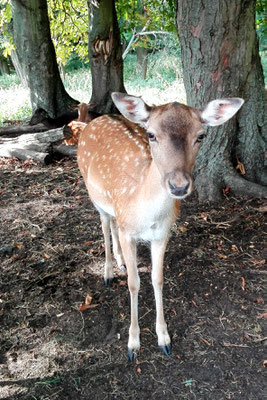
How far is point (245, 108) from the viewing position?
A: 414 cm

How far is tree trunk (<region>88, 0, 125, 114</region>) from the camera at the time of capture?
690 centimetres

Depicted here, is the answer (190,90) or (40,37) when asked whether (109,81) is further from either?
(190,90)

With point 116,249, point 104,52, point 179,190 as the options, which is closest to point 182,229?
point 116,249

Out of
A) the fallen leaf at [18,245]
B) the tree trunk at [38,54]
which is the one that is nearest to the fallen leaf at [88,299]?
the fallen leaf at [18,245]

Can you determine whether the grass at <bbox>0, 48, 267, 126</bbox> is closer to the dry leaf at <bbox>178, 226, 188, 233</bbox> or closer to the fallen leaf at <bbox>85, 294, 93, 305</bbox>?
the dry leaf at <bbox>178, 226, 188, 233</bbox>

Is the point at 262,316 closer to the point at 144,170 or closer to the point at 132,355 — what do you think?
the point at 132,355

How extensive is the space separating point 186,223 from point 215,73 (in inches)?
64.2

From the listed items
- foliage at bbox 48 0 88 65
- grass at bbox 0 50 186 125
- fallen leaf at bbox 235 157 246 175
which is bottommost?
grass at bbox 0 50 186 125

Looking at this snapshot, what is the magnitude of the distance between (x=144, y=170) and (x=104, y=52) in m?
5.30

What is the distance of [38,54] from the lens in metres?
7.16

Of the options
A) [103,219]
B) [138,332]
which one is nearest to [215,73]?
[103,219]

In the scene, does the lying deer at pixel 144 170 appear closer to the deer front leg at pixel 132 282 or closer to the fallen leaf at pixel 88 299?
the deer front leg at pixel 132 282

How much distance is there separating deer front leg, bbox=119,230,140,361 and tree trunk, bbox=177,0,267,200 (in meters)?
1.98

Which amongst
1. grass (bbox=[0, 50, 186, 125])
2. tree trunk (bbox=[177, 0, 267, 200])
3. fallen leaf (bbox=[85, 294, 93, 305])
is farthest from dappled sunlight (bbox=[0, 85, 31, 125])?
fallen leaf (bbox=[85, 294, 93, 305])
